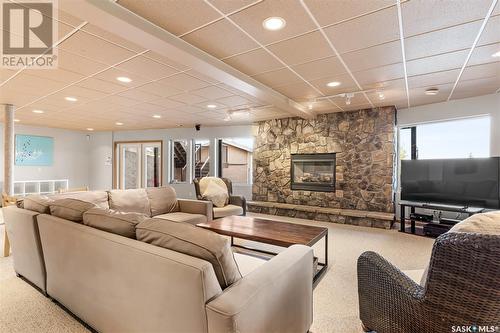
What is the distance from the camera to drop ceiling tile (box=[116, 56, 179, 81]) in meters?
2.80

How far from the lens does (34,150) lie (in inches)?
292

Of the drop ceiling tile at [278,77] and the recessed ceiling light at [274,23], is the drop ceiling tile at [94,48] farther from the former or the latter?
the drop ceiling tile at [278,77]

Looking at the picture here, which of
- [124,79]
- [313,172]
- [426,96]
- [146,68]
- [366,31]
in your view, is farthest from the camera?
[313,172]

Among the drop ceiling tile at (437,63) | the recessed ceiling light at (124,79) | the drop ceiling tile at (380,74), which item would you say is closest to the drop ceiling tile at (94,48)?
the recessed ceiling light at (124,79)

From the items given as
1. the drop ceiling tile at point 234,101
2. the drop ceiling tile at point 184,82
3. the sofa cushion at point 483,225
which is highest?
the drop ceiling tile at point 234,101

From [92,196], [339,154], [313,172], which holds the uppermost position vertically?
[339,154]

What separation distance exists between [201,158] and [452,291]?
7239 millimetres

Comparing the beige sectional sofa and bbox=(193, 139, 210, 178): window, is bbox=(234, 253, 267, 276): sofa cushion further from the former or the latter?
bbox=(193, 139, 210, 178): window

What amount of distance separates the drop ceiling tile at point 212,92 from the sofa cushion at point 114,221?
2.58m

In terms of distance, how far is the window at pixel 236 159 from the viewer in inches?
292

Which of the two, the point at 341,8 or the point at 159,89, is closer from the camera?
the point at 341,8

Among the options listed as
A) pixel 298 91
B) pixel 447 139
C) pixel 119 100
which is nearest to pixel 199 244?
pixel 298 91

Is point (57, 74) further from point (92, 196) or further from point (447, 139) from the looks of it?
point (447, 139)

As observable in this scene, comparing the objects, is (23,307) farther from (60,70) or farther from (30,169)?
(30,169)
